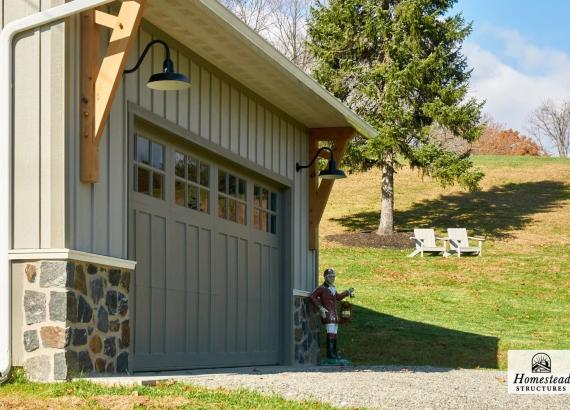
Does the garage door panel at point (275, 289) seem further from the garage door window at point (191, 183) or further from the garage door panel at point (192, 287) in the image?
the garage door panel at point (192, 287)

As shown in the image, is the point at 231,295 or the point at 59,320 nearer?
the point at 59,320

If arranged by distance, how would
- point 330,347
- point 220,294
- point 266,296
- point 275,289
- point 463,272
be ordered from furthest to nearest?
point 463,272, point 330,347, point 275,289, point 266,296, point 220,294

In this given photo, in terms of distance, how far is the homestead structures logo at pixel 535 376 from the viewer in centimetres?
944

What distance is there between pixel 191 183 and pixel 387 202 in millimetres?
20925

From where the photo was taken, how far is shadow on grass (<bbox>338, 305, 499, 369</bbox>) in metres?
16.8

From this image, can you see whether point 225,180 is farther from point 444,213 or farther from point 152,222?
point 444,213

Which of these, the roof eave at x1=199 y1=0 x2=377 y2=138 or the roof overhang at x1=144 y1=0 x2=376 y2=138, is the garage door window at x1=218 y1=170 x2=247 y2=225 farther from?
the roof eave at x1=199 y1=0 x2=377 y2=138

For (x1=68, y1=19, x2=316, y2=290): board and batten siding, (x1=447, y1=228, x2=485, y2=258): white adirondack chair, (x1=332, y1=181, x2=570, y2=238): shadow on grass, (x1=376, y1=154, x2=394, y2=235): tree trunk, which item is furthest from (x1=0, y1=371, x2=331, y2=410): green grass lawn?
(x1=332, y1=181, x2=570, y2=238): shadow on grass

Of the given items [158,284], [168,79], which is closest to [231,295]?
[158,284]

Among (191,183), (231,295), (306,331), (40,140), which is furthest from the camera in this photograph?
(306,331)

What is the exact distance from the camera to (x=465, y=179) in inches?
1210

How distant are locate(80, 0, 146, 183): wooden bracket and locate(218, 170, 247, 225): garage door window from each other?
4046mm

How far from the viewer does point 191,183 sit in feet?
37.1

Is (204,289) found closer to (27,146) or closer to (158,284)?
(158,284)
